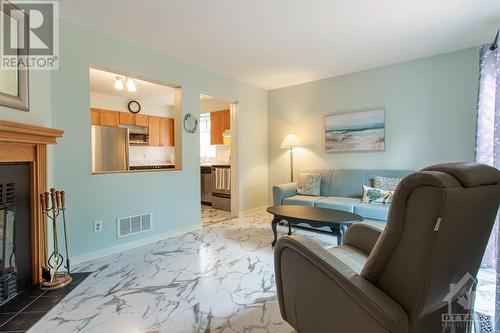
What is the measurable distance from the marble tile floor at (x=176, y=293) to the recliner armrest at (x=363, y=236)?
70cm

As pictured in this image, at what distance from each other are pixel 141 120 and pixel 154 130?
0.38 meters

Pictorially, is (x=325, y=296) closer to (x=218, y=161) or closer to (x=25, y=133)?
(x=25, y=133)

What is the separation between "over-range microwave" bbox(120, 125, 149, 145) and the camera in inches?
222

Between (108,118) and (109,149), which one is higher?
(108,118)

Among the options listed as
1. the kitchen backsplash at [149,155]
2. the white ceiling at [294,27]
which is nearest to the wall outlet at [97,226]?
the white ceiling at [294,27]

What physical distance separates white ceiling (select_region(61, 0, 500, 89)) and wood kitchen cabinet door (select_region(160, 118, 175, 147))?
10.3ft

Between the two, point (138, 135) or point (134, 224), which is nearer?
point (134, 224)

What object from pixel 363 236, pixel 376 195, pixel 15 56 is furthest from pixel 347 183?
pixel 15 56

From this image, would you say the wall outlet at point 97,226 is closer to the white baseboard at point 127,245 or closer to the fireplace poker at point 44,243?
the white baseboard at point 127,245

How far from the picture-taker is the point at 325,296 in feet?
3.70

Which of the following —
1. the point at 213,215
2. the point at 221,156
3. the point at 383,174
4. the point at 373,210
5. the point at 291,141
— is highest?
the point at 291,141

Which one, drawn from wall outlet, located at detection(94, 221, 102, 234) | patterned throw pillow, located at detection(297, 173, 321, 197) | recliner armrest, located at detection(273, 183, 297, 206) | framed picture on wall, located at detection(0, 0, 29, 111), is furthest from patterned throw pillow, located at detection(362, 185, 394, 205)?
framed picture on wall, located at detection(0, 0, 29, 111)

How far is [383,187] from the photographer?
341 centimetres

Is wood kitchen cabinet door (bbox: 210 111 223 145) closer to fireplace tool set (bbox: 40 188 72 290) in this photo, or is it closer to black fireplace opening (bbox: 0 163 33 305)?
fireplace tool set (bbox: 40 188 72 290)
